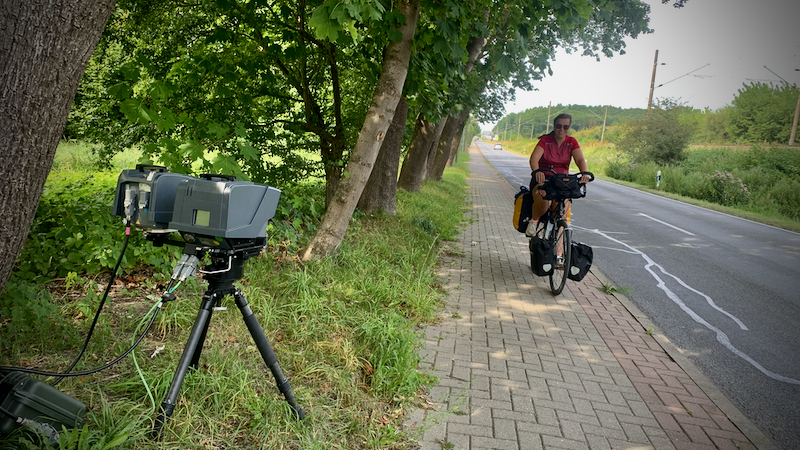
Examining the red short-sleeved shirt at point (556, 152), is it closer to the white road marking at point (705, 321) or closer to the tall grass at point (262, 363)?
the white road marking at point (705, 321)

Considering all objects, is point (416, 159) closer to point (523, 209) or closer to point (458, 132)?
point (523, 209)

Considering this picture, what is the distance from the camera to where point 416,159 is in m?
14.1

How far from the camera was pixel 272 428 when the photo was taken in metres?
2.84

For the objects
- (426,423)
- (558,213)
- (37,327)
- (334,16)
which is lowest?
(426,423)

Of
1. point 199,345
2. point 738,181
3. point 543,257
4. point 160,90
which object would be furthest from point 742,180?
point 199,345

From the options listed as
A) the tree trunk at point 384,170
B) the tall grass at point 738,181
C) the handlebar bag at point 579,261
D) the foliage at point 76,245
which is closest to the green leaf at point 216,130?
the foliage at point 76,245

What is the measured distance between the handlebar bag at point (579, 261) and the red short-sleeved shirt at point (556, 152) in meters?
1.14

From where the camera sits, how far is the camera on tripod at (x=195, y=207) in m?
2.12

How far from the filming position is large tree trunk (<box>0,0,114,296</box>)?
210cm

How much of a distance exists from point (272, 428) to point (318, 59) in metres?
6.30

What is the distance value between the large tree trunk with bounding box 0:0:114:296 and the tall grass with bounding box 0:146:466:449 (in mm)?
962

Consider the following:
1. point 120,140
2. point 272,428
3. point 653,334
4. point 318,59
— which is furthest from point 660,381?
point 120,140

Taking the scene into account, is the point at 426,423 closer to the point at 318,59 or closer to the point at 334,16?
the point at 334,16

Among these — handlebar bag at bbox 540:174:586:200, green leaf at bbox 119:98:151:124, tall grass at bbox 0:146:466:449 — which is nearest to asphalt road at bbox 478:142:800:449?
handlebar bag at bbox 540:174:586:200
